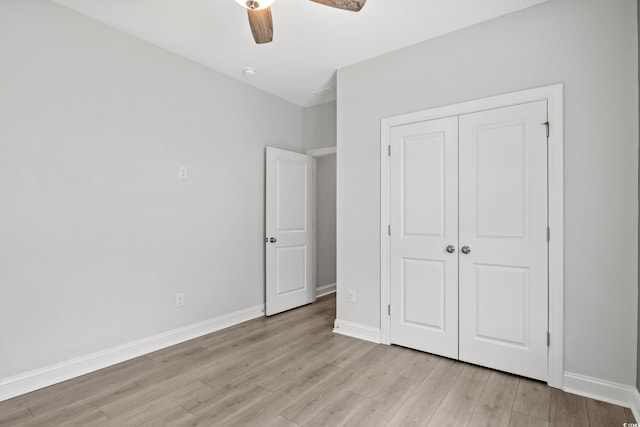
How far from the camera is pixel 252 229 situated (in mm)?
3881

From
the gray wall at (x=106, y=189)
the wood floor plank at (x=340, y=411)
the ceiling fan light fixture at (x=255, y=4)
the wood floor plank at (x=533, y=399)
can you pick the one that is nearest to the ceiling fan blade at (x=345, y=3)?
the ceiling fan light fixture at (x=255, y=4)

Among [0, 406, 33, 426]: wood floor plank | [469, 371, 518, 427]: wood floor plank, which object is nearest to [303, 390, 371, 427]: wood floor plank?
[469, 371, 518, 427]: wood floor plank

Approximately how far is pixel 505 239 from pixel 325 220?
3.07 m

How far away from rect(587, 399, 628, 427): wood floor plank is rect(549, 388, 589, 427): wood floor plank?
0.03m

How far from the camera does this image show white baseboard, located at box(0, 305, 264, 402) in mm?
2205

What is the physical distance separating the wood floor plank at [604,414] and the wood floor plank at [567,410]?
1.1 inches

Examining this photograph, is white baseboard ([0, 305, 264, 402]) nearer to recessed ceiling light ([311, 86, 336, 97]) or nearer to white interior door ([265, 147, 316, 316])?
white interior door ([265, 147, 316, 316])

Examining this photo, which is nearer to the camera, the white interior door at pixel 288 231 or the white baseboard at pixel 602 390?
the white baseboard at pixel 602 390

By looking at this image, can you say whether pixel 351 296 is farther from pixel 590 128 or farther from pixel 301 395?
pixel 590 128

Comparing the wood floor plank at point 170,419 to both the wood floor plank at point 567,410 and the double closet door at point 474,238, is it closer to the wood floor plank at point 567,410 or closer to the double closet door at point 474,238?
the double closet door at point 474,238


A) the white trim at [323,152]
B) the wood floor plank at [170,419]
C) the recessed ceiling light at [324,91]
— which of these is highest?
the recessed ceiling light at [324,91]

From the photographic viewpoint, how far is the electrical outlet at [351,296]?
3.29 meters

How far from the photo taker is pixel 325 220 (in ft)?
17.2

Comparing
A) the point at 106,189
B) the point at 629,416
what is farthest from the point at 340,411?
the point at 106,189
